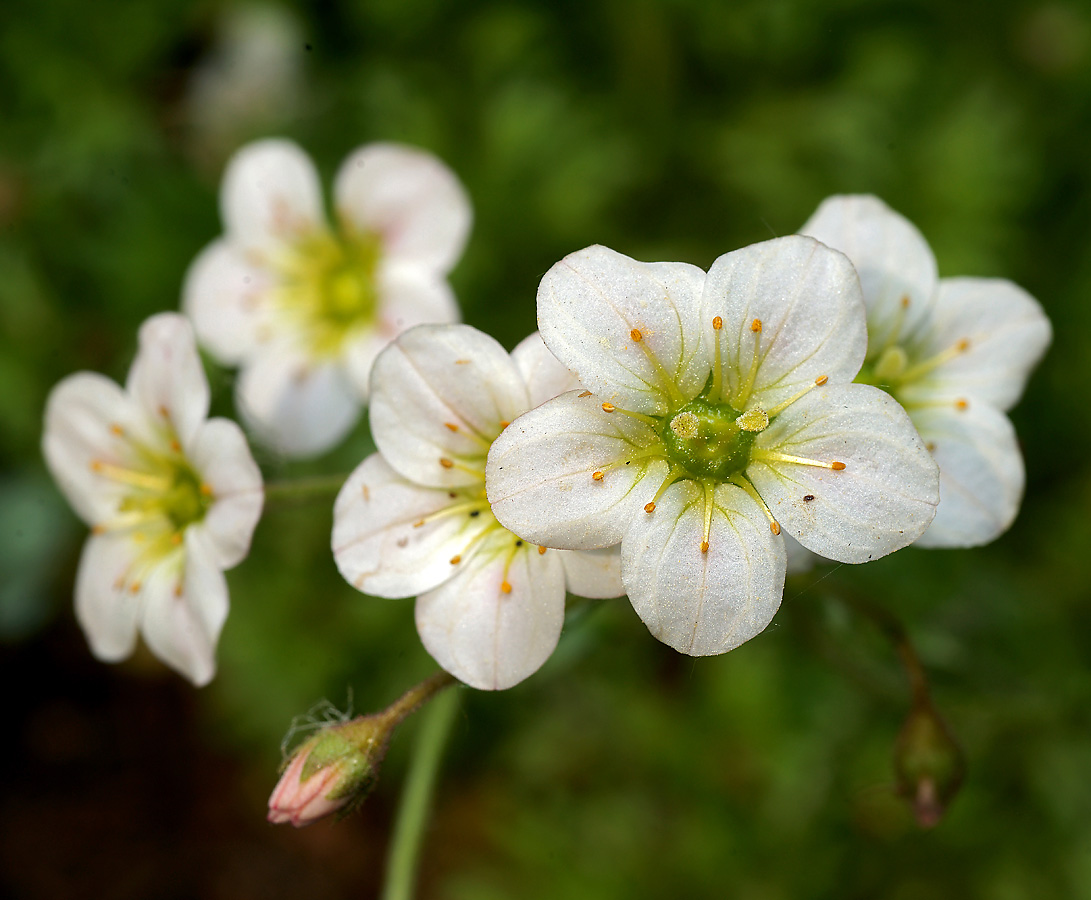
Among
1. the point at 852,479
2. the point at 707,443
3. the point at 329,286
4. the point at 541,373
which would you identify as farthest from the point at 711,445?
the point at 329,286

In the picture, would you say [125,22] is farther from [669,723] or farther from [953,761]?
[953,761]

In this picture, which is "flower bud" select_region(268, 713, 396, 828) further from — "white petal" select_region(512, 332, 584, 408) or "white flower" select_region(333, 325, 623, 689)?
"white petal" select_region(512, 332, 584, 408)

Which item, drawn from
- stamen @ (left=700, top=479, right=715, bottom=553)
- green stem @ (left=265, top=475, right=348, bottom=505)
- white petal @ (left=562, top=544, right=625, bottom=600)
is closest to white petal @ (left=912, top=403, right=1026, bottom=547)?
stamen @ (left=700, top=479, right=715, bottom=553)

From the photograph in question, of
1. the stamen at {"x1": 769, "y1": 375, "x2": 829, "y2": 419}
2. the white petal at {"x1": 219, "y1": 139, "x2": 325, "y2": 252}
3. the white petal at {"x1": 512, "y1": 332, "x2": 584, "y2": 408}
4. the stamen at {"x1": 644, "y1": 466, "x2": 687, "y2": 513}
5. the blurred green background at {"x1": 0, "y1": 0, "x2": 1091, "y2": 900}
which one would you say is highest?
the white petal at {"x1": 219, "y1": 139, "x2": 325, "y2": 252}

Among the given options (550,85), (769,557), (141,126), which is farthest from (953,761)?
(141,126)

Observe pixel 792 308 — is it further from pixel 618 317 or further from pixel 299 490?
pixel 299 490

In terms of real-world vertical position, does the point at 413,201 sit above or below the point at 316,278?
above
